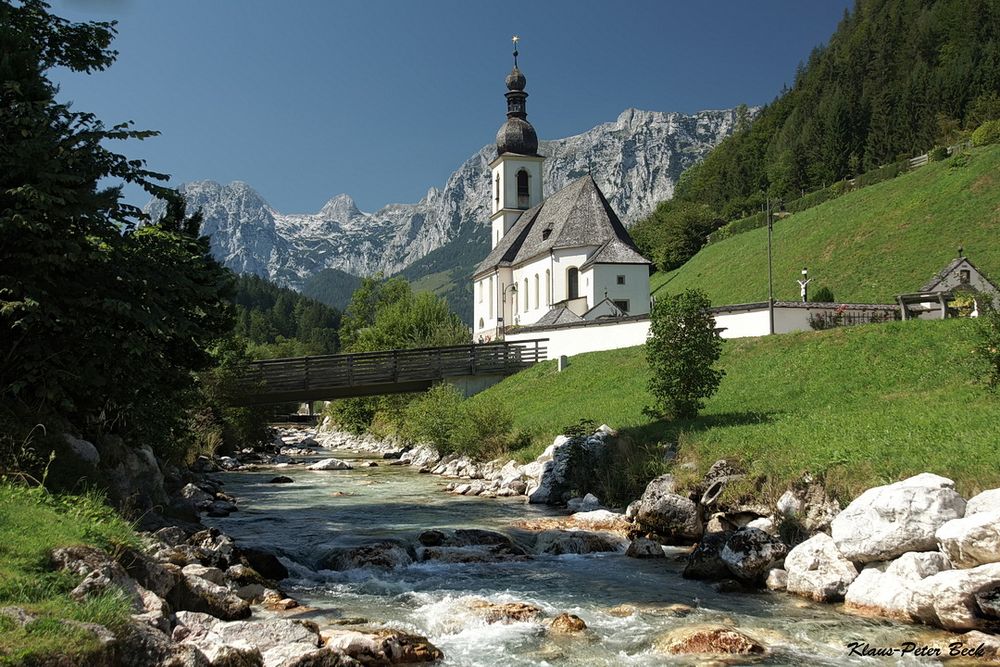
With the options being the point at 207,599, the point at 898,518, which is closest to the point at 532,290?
the point at 898,518

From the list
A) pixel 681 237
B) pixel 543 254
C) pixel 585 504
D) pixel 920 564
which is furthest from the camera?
pixel 681 237

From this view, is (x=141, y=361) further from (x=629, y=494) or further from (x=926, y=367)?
(x=926, y=367)

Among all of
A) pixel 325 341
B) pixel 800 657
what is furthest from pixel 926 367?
pixel 325 341

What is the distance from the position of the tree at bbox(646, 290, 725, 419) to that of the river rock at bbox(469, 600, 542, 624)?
38.9ft

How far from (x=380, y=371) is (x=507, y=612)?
93.9 ft

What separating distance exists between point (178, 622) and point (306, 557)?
5.76m

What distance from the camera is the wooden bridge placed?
3509 cm

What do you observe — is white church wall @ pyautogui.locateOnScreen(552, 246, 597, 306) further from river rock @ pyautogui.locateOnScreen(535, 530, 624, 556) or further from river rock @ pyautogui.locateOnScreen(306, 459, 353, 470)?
river rock @ pyautogui.locateOnScreen(535, 530, 624, 556)

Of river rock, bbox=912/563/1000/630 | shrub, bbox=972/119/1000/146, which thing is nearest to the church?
shrub, bbox=972/119/1000/146

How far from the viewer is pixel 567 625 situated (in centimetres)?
962

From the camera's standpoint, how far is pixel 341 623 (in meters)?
9.84

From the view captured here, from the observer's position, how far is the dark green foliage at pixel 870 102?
87562 mm

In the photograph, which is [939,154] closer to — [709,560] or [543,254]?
[543,254]

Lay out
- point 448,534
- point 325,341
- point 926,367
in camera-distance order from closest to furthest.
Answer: point 448,534
point 926,367
point 325,341
